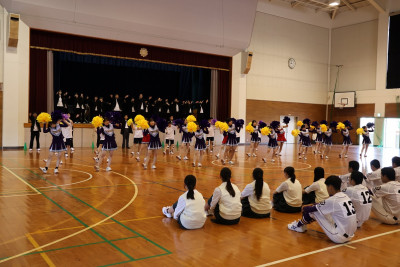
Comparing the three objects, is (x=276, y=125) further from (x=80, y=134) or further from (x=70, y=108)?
(x=70, y=108)

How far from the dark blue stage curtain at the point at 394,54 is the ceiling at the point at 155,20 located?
10534 millimetres

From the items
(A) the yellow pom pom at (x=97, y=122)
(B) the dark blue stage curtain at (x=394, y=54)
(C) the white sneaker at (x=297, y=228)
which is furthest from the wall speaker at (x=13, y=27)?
(B) the dark blue stage curtain at (x=394, y=54)

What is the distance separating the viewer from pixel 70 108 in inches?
780

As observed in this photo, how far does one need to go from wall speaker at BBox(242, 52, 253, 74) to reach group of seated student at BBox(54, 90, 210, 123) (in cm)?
334

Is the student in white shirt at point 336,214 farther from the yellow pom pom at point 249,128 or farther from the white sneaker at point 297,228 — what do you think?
the yellow pom pom at point 249,128

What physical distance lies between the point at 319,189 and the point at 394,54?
2296cm

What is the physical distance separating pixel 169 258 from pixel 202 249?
50cm

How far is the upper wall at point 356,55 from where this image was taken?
2661 cm

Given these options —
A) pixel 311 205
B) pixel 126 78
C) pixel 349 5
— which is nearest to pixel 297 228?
pixel 311 205

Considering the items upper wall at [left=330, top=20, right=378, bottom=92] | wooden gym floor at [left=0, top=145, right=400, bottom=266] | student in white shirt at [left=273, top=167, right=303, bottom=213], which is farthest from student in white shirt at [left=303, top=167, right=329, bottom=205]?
upper wall at [left=330, top=20, right=378, bottom=92]

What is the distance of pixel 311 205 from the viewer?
547 centimetres

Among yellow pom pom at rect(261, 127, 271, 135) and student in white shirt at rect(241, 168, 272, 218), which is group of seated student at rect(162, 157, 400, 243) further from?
yellow pom pom at rect(261, 127, 271, 135)

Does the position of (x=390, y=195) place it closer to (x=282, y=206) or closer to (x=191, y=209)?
(x=282, y=206)

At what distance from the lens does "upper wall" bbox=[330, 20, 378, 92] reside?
2661 centimetres
